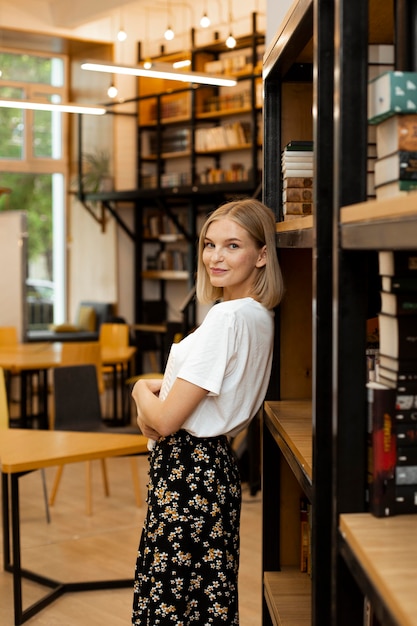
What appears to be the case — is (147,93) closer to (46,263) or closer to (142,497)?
(46,263)

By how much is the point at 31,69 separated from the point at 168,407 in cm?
1051

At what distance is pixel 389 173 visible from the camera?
4.46 ft

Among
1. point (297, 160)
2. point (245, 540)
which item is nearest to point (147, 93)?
point (245, 540)

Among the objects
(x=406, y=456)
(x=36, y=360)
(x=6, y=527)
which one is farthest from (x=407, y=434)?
(x=36, y=360)

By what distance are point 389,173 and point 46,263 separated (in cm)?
1125

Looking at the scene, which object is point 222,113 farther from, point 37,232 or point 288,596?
point 288,596

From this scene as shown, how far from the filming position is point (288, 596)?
2.46m

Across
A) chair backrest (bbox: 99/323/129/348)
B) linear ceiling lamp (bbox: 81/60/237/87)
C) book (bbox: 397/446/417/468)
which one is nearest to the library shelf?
book (bbox: 397/446/417/468)

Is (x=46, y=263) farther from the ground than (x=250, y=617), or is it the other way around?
(x=46, y=263)

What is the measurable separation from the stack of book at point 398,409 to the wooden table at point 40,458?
2354 millimetres

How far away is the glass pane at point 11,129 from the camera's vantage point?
1176 centimetres

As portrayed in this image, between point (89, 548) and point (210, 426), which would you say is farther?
point (89, 548)

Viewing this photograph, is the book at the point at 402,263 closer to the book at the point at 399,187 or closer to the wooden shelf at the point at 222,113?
the book at the point at 399,187

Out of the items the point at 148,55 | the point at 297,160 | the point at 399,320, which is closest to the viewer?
the point at 399,320
